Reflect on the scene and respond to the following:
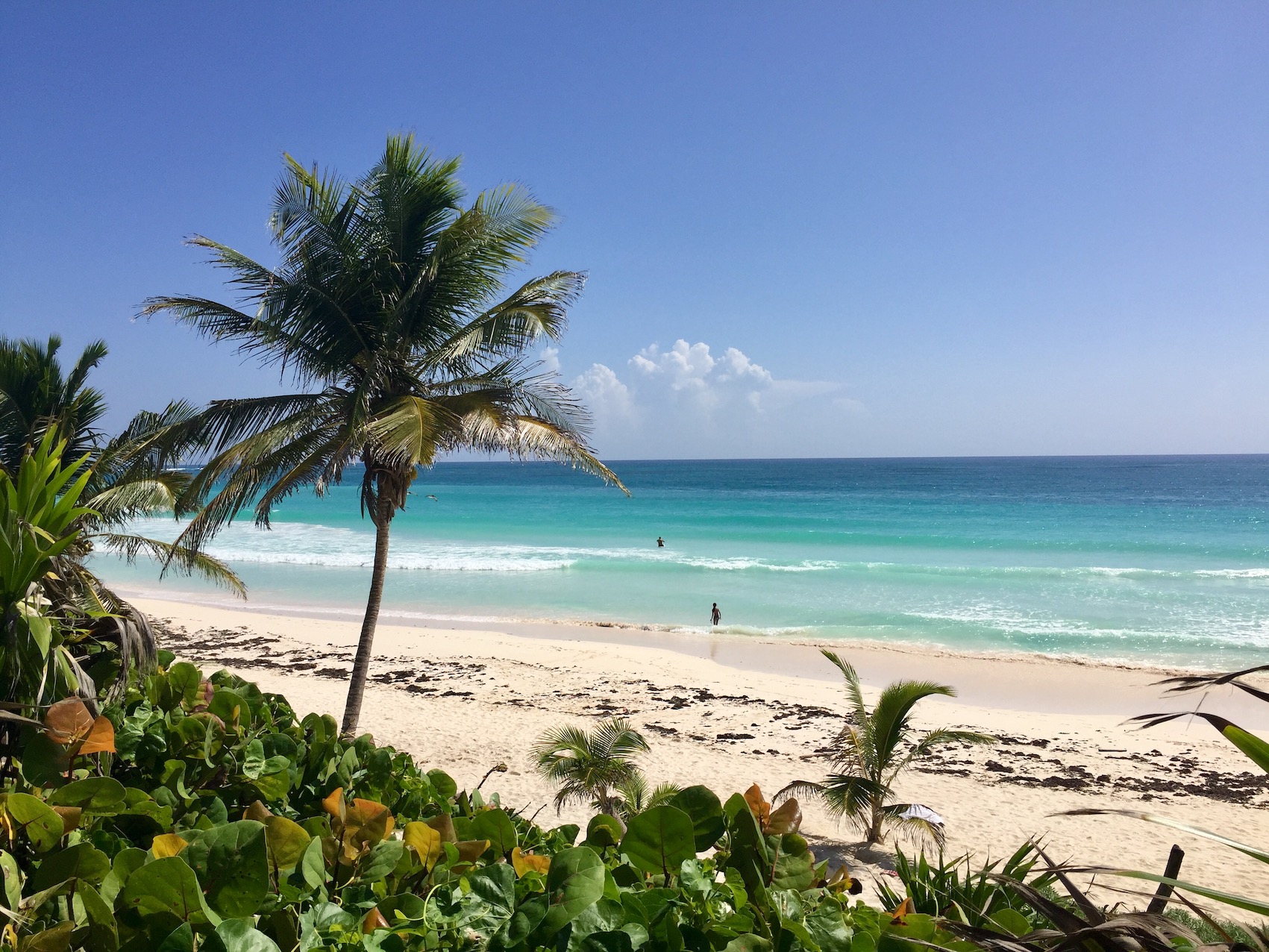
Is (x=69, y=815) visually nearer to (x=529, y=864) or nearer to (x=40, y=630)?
(x=40, y=630)

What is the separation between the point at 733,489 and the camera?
75188 millimetres

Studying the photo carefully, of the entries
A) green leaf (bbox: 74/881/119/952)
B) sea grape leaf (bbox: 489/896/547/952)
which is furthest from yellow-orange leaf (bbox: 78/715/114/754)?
sea grape leaf (bbox: 489/896/547/952)

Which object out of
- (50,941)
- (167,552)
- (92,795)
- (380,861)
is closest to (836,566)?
(167,552)

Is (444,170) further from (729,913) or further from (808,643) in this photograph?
(808,643)

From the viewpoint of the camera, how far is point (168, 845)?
4.14ft

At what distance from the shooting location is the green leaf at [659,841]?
128cm

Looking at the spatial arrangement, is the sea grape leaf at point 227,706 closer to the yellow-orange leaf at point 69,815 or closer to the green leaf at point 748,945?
the yellow-orange leaf at point 69,815

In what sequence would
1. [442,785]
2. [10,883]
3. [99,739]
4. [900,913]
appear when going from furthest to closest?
[442,785], [99,739], [900,913], [10,883]

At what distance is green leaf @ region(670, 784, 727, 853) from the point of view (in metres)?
1.43

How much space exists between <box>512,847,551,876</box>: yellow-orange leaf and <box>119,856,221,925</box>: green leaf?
1.63 ft

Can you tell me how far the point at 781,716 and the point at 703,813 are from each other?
12.2 meters

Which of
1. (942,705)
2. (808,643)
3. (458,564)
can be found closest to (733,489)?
(458,564)

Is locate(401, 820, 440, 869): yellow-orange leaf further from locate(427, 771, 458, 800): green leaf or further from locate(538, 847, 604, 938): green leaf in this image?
locate(427, 771, 458, 800): green leaf

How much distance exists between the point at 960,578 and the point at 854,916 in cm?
2817
